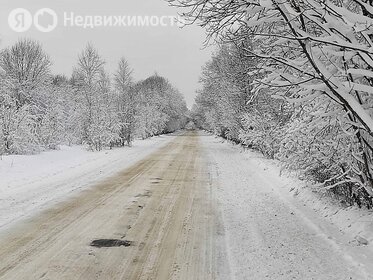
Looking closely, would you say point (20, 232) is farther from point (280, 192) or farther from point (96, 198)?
point (280, 192)

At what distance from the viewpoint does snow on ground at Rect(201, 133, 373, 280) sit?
16.7ft

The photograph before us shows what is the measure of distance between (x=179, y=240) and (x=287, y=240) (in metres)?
1.85

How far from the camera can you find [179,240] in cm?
645

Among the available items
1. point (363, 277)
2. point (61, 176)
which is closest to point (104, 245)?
point (363, 277)

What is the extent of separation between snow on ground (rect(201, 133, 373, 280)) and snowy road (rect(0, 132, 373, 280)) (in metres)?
0.01

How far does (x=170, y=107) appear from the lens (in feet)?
288

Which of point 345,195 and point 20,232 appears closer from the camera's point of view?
point 20,232

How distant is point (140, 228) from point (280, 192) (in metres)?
5.57

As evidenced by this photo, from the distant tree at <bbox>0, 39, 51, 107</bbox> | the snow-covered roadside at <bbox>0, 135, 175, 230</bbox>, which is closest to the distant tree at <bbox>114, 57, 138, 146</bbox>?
the distant tree at <bbox>0, 39, 51, 107</bbox>

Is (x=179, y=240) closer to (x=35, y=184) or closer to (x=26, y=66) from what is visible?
(x=35, y=184)

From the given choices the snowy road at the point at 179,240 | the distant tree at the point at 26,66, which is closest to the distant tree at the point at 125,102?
the distant tree at the point at 26,66

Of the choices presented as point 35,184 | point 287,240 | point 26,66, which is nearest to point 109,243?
point 287,240

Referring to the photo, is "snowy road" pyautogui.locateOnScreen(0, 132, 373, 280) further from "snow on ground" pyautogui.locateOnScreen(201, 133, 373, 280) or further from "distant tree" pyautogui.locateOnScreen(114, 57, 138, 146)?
"distant tree" pyautogui.locateOnScreen(114, 57, 138, 146)

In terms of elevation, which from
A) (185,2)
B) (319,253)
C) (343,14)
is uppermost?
(185,2)
